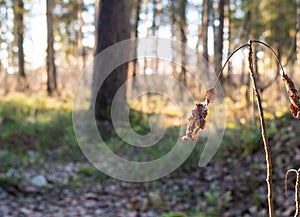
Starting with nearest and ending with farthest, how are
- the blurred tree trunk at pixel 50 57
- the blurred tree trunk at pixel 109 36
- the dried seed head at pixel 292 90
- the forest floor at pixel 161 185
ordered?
the dried seed head at pixel 292 90 < the forest floor at pixel 161 185 < the blurred tree trunk at pixel 109 36 < the blurred tree trunk at pixel 50 57

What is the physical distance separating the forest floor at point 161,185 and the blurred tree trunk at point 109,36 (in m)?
1.42

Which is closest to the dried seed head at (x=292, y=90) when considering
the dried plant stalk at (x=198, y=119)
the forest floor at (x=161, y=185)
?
the dried plant stalk at (x=198, y=119)

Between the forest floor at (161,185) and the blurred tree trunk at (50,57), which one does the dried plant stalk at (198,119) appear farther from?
the blurred tree trunk at (50,57)

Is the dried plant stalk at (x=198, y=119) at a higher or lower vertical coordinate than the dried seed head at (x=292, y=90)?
lower

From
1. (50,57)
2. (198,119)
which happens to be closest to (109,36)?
(50,57)

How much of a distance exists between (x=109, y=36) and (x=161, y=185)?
3.44 metres

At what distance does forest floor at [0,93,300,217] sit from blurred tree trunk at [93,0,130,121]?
1416 mm

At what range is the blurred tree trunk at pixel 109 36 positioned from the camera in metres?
7.10

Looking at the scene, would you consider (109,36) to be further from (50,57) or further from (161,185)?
(50,57)

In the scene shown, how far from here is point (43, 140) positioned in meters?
6.27

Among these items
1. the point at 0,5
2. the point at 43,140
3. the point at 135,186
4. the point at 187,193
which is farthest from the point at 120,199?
the point at 0,5

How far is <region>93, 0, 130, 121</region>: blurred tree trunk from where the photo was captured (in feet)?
23.3

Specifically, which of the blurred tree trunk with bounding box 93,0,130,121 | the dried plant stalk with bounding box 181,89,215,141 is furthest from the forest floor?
the dried plant stalk with bounding box 181,89,215,141

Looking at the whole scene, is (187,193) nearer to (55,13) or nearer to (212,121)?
(212,121)
